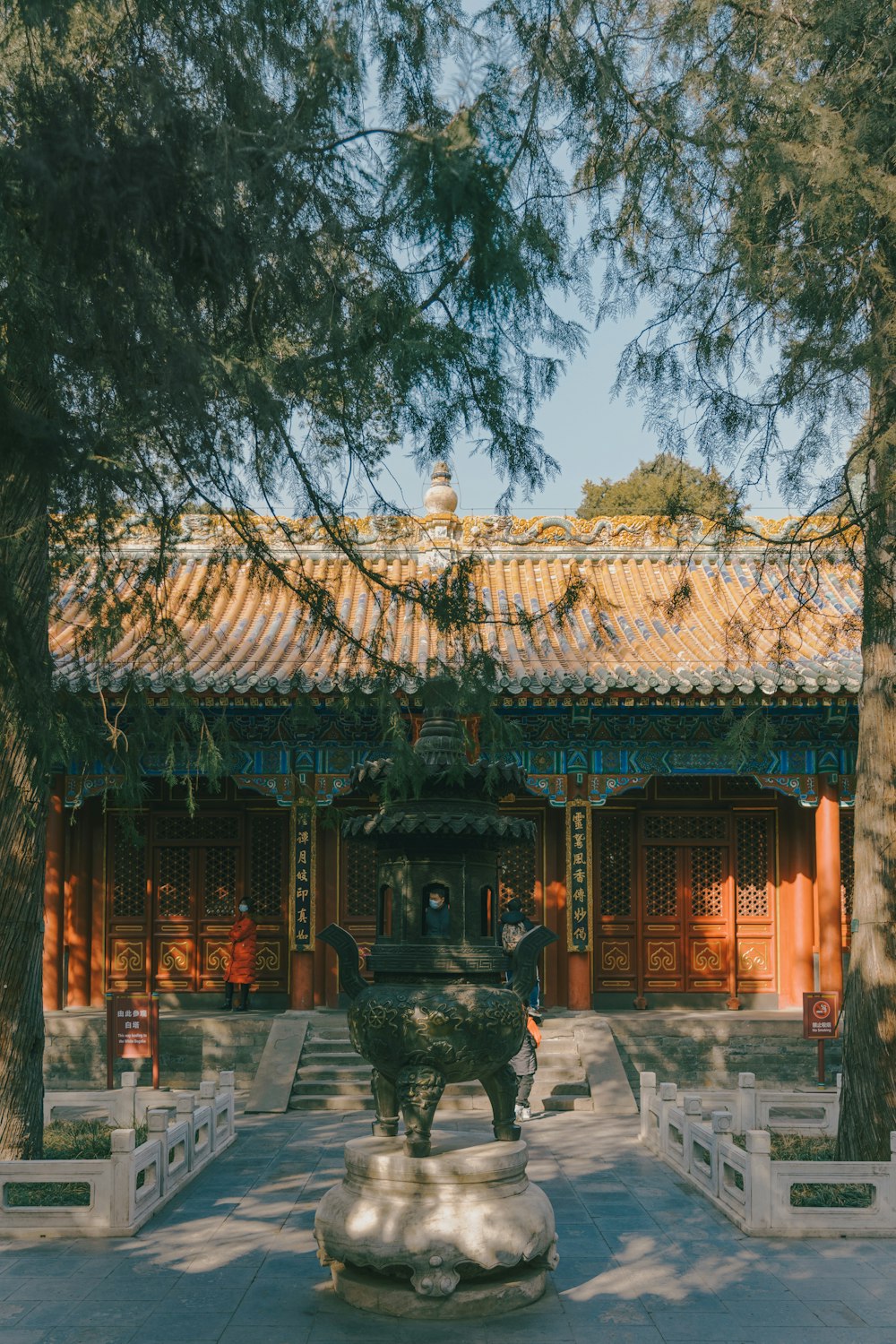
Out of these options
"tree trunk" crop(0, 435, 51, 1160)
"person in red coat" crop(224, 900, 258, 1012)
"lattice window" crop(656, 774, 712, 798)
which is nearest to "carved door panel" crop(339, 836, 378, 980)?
"person in red coat" crop(224, 900, 258, 1012)

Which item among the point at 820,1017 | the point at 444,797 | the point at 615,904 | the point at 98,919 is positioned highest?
the point at 444,797

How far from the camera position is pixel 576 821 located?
12.4 metres

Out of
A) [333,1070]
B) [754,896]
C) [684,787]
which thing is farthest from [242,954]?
[754,896]

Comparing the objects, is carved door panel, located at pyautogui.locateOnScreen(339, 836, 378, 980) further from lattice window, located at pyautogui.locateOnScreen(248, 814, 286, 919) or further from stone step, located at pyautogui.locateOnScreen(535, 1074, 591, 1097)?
stone step, located at pyautogui.locateOnScreen(535, 1074, 591, 1097)

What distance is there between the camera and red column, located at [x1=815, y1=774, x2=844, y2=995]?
12023 mm

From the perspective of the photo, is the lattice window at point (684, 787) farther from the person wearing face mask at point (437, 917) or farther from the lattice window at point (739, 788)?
the person wearing face mask at point (437, 917)

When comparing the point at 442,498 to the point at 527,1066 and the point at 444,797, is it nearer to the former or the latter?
the point at 527,1066

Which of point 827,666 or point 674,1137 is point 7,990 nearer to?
point 674,1137

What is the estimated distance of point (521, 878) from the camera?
43.4 feet

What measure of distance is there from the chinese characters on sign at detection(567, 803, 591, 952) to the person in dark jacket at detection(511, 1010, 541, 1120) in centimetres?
211

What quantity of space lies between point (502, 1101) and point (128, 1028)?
4.89m

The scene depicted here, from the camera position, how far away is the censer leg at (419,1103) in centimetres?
547

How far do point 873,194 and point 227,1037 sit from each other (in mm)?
8528

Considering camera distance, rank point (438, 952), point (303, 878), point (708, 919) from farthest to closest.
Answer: point (708, 919)
point (303, 878)
point (438, 952)
